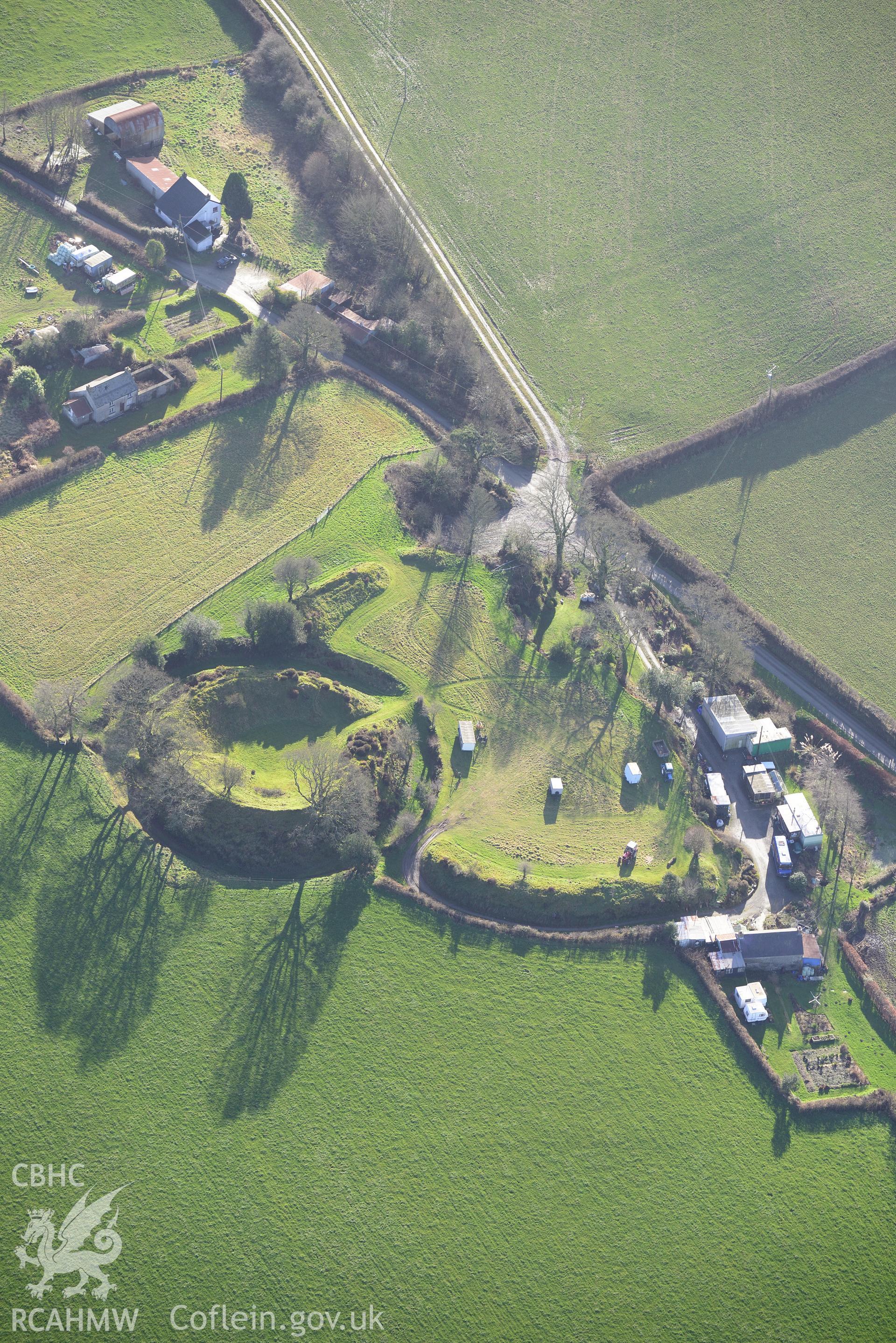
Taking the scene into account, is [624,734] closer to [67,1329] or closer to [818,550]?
[818,550]

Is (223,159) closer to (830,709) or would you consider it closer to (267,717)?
(267,717)

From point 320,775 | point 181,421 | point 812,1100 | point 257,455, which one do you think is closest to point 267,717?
point 320,775

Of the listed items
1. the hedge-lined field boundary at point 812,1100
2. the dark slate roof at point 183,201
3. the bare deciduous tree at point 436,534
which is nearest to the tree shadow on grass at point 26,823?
the bare deciduous tree at point 436,534

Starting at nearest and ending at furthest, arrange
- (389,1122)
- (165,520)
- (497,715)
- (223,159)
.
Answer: (389,1122)
(497,715)
(165,520)
(223,159)

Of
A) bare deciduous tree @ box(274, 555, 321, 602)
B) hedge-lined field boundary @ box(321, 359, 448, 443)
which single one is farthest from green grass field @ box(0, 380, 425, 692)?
bare deciduous tree @ box(274, 555, 321, 602)

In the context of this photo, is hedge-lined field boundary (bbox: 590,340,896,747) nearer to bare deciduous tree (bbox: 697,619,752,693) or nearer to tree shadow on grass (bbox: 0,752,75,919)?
bare deciduous tree (bbox: 697,619,752,693)

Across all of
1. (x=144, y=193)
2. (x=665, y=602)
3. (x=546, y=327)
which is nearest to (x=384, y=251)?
(x=546, y=327)
